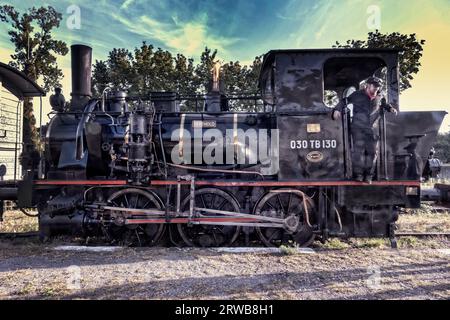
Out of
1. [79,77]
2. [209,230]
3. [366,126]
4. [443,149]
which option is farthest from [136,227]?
[443,149]

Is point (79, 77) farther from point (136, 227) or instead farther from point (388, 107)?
point (388, 107)

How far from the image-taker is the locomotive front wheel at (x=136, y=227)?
6406mm

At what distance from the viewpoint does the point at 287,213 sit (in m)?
6.35

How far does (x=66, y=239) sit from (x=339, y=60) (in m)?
6.86

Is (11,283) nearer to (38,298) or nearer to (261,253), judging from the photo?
(38,298)

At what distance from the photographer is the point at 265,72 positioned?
7.34m

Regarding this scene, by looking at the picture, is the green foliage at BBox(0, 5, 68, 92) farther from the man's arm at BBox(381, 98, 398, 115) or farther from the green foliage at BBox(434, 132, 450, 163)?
the green foliage at BBox(434, 132, 450, 163)

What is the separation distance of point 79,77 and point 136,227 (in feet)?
12.3

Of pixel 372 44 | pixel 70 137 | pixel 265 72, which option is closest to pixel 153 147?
pixel 70 137

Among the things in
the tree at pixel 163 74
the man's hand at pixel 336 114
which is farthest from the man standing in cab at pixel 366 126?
the tree at pixel 163 74

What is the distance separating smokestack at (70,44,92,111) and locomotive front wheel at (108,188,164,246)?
240 cm

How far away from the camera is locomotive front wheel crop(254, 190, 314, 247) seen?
247 inches

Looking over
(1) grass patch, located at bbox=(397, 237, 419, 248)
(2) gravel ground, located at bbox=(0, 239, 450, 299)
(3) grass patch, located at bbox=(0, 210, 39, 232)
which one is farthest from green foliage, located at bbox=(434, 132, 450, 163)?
(3) grass patch, located at bbox=(0, 210, 39, 232)

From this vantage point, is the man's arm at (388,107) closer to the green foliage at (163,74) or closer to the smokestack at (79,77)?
the smokestack at (79,77)
